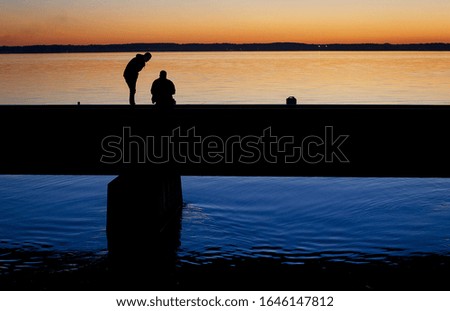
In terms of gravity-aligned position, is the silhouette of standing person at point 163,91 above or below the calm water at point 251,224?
above

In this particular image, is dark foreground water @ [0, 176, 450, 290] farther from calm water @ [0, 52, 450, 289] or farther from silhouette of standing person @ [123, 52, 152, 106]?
silhouette of standing person @ [123, 52, 152, 106]

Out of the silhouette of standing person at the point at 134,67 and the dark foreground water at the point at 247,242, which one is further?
the silhouette of standing person at the point at 134,67

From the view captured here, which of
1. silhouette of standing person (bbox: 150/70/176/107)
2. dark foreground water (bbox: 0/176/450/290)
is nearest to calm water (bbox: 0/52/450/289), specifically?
dark foreground water (bbox: 0/176/450/290)

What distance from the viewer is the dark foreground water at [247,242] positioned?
61.3 feet

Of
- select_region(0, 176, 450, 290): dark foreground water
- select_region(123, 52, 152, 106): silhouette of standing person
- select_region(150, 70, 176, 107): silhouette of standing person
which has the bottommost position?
select_region(0, 176, 450, 290): dark foreground water

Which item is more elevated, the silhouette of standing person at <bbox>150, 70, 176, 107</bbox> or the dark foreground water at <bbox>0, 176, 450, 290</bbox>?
the silhouette of standing person at <bbox>150, 70, 176, 107</bbox>

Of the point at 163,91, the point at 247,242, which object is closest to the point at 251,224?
the point at 247,242

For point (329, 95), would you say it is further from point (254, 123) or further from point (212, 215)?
point (254, 123)

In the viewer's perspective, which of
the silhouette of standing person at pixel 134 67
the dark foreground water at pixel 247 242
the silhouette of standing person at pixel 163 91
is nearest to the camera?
the dark foreground water at pixel 247 242

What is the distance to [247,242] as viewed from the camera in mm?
22750

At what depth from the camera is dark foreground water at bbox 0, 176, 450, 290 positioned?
18.7m

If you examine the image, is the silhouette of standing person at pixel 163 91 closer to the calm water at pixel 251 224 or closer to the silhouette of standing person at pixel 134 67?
the silhouette of standing person at pixel 134 67

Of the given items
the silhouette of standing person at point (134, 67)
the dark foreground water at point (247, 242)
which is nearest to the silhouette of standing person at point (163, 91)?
the silhouette of standing person at point (134, 67)

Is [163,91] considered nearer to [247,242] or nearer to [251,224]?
[247,242]
